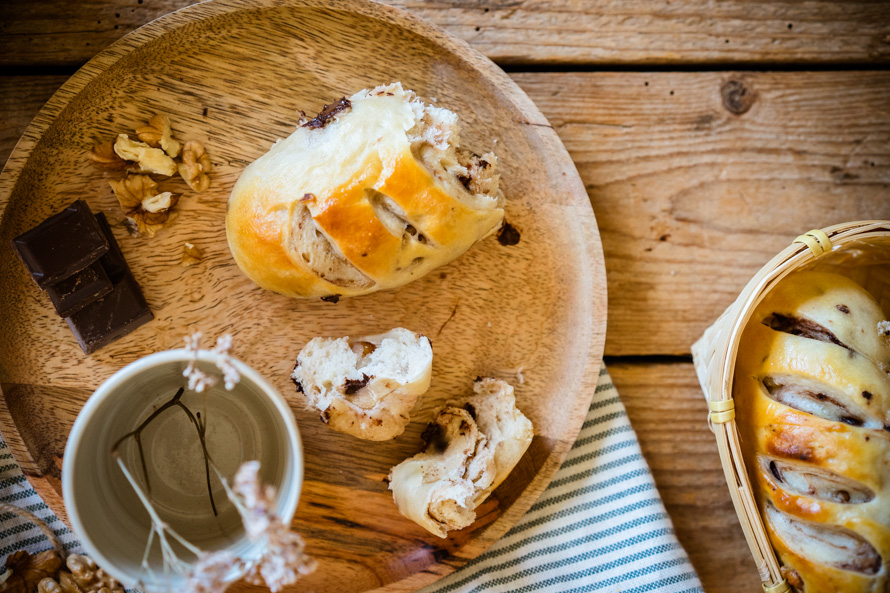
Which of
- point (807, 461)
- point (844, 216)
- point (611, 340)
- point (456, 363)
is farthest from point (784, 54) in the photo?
point (456, 363)

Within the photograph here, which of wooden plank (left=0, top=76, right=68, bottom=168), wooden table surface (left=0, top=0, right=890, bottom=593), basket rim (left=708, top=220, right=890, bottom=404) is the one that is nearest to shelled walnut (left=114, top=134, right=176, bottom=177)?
wooden plank (left=0, top=76, right=68, bottom=168)

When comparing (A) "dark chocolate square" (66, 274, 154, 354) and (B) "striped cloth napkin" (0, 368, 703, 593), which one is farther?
(B) "striped cloth napkin" (0, 368, 703, 593)

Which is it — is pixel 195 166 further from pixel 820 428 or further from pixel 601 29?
pixel 820 428

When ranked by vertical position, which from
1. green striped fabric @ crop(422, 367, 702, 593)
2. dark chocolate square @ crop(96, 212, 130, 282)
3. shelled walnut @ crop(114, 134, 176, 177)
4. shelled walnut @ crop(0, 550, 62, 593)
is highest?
green striped fabric @ crop(422, 367, 702, 593)

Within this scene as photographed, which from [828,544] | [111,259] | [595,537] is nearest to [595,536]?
[595,537]

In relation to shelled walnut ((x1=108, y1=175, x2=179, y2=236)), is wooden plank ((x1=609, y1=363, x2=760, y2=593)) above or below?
above

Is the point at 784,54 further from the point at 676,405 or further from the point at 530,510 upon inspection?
the point at 530,510

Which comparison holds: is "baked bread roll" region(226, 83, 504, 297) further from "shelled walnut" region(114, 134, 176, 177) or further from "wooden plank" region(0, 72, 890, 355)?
"wooden plank" region(0, 72, 890, 355)
